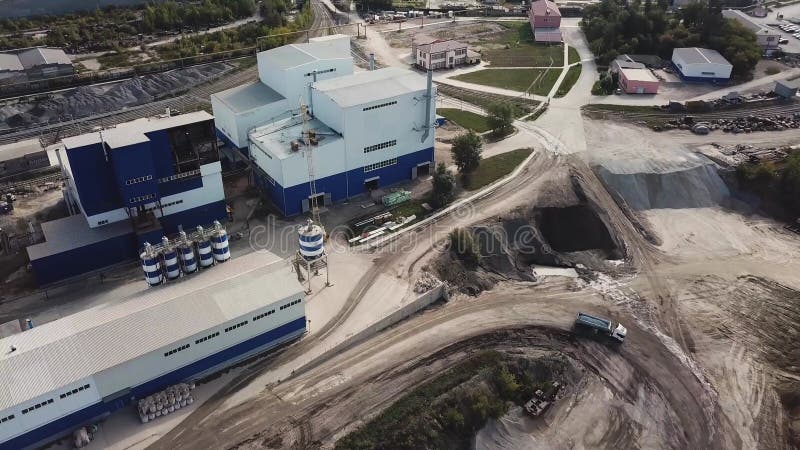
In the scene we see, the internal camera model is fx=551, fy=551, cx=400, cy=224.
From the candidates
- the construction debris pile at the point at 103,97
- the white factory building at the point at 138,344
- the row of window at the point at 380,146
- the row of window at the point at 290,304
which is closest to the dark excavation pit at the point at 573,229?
the row of window at the point at 380,146

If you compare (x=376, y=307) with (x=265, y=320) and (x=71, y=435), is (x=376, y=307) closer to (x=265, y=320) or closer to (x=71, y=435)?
(x=265, y=320)

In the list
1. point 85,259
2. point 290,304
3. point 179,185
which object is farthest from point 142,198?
point 290,304

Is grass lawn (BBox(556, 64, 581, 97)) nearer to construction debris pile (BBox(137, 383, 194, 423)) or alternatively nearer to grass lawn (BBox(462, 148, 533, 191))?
grass lawn (BBox(462, 148, 533, 191))

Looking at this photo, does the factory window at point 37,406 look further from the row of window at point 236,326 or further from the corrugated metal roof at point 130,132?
the corrugated metal roof at point 130,132

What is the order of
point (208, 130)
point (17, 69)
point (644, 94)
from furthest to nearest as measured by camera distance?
point (644, 94), point (17, 69), point (208, 130)

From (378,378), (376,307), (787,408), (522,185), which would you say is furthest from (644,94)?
(378,378)

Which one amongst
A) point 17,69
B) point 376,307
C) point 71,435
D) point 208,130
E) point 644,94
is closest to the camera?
point 71,435

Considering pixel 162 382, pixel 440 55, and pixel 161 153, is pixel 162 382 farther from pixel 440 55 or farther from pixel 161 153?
pixel 440 55
